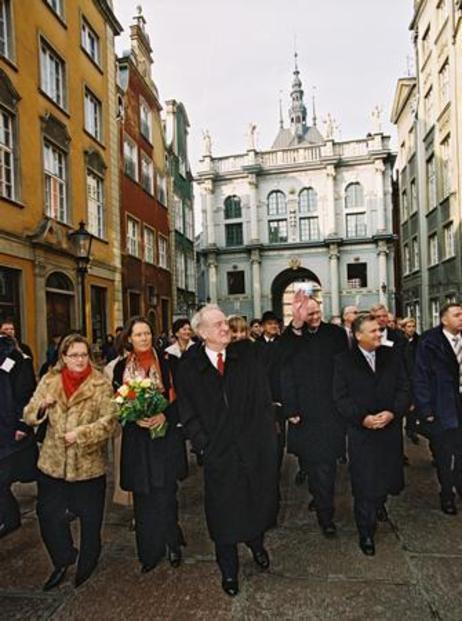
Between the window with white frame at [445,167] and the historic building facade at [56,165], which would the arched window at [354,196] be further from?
the historic building facade at [56,165]

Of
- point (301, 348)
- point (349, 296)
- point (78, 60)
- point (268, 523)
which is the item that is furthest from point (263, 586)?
point (349, 296)

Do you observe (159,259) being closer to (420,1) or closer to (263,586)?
(420,1)

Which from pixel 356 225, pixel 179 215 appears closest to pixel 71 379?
pixel 179 215

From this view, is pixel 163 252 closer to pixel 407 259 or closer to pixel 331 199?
pixel 407 259

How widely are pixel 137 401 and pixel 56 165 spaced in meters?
12.3

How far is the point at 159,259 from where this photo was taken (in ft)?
78.2

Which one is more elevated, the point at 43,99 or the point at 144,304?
the point at 43,99

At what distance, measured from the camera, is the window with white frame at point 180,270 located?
88.4 ft

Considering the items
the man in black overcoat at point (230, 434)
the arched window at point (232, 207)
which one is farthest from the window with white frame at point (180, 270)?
the man in black overcoat at point (230, 434)

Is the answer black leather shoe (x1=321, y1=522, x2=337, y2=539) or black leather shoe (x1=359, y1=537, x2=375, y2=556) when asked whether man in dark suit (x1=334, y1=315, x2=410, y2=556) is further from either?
black leather shoe (x1=321, y1=522, x2=337, y2=539)

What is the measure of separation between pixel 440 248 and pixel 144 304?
13.0 m

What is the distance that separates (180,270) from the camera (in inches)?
1092

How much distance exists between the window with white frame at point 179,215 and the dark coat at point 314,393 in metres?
22.9

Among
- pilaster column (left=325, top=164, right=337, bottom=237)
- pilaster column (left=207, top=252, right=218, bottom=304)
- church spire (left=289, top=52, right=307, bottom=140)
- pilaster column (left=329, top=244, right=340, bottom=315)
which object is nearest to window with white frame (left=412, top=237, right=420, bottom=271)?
pilaster column (left=329, top=244, right=340, bottom=315)
